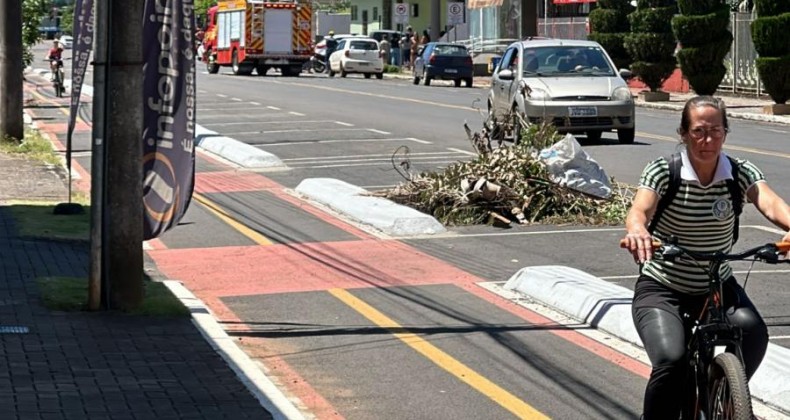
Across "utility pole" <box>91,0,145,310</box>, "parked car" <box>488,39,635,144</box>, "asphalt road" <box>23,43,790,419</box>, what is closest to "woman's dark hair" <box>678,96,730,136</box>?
"asphalt road" <box>23,43,790,419</box>

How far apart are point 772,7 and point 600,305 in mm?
26384

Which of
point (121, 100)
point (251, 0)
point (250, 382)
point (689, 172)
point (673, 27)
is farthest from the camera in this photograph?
point (251, 0)

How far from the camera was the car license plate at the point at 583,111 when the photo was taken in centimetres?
2458

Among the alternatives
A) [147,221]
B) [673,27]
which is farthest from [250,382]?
[673,27]

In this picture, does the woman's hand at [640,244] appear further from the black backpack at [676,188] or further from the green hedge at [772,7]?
the green hedge at [772,7]

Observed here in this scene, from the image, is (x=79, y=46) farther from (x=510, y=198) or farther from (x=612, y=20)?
(x=612, y=20)

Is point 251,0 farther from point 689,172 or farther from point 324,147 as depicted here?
point 689,172

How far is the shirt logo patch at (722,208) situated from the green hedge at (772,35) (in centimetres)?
2938

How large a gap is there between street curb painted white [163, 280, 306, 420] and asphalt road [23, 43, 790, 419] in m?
0.17

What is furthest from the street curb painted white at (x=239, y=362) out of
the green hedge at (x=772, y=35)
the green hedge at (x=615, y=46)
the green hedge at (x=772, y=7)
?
the green hedge at (x=615, y=46)

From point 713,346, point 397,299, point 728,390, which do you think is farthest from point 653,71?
point 728,390

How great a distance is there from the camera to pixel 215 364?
850 cm

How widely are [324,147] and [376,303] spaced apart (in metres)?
15.0

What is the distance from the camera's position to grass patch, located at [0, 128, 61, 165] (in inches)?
921
